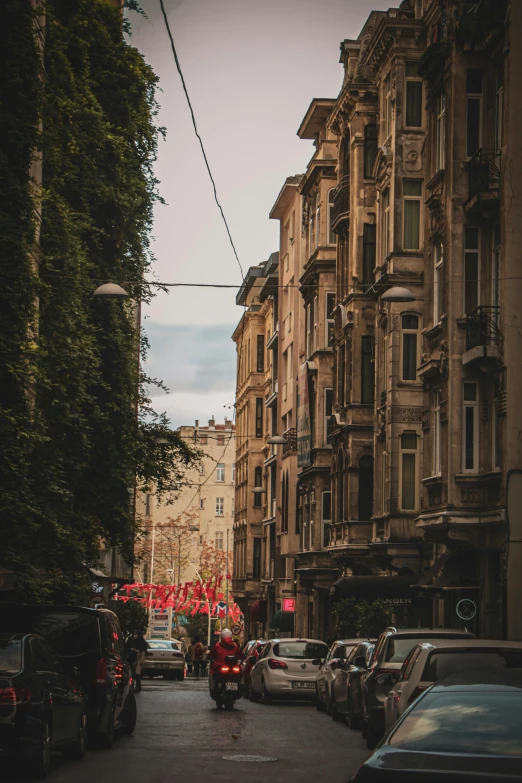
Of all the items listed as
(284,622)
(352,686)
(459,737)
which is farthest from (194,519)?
(459,737)

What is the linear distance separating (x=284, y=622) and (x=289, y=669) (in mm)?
29493

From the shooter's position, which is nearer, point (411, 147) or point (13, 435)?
point (13, 435)

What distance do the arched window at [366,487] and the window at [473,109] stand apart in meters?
14.6

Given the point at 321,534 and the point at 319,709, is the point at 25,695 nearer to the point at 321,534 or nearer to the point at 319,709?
the point at 319,709

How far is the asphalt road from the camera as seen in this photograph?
14.7 m

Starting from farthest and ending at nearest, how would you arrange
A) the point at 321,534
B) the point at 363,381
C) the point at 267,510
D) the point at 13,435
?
the point at 267,510, the point at 321,534, the point at 363,381, the point at 13,435

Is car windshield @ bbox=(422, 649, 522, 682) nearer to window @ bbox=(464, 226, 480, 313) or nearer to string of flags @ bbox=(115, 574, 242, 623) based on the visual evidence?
window @ bbox=(464, 226, 480, 313)

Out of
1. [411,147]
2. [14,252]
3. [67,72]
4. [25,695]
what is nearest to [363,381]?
[411,147]

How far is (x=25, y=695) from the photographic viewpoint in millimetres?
13523

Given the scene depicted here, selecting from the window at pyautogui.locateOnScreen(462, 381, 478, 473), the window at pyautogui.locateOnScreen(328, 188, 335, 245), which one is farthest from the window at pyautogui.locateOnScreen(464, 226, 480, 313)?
the window at pyautogui.locateOnScreen(328, 188, 335, 245)

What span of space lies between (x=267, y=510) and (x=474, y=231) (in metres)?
46.1

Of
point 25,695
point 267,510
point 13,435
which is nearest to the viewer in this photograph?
point 25,695

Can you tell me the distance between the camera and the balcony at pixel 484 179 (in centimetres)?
3073

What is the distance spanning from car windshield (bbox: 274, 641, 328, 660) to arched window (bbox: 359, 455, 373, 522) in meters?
12.6
